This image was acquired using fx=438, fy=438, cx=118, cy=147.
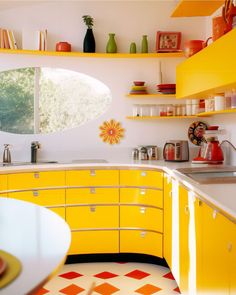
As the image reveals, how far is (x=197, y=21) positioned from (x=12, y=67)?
2.11 metres

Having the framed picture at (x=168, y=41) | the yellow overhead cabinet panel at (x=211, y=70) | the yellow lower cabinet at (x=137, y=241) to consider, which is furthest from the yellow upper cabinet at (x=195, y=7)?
the yellow lower cabinet at (x=137, y=241)

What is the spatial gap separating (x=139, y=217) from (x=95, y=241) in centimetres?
48

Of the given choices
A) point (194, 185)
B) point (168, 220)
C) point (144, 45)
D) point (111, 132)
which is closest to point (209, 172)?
point (168, 220)

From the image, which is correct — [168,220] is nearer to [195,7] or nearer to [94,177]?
[94,177]

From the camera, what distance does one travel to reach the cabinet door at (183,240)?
116 inches

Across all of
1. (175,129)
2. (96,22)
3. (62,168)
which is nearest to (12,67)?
(96,22)

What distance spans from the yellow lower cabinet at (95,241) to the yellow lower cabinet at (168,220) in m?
0.52

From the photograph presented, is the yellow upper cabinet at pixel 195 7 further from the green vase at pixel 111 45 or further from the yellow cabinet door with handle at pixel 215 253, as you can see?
the yellow cabinet door with handle at pixel 215 253

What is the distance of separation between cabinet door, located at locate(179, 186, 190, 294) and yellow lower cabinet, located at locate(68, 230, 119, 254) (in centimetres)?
109

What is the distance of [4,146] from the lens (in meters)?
4.66

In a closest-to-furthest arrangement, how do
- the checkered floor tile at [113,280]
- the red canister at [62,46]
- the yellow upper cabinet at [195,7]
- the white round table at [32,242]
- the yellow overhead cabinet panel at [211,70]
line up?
the white round table at [32,242]
the yellow overhead cabinet panel at [211,70]
the checkered floor tile at [113,280]
the yellow upper cabinet at [195,7]
the red canister at [62,46]

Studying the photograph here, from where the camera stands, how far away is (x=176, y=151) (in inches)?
178

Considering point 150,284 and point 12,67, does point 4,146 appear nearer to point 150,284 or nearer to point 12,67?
point 12,67

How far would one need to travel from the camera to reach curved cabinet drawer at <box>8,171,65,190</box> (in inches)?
157
